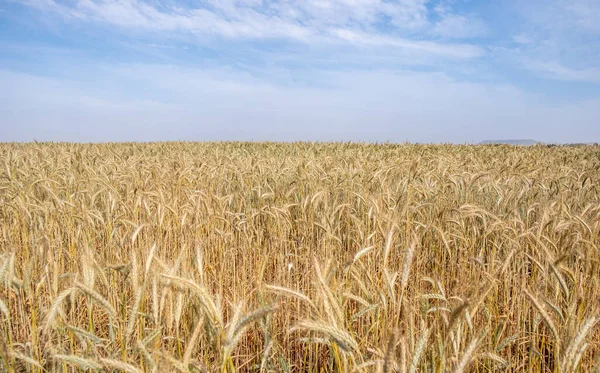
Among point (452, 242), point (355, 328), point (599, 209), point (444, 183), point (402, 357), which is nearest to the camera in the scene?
point (402, 357)

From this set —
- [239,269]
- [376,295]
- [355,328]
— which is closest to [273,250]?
[239,269]

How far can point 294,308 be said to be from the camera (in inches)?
95.6

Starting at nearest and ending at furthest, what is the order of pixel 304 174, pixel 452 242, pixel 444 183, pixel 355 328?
pixel 355 328
pixel 452 242
pixel 444 183
pixel 304 174

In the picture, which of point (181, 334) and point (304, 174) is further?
point (304, 174)

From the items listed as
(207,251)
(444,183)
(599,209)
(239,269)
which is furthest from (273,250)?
(599,209)

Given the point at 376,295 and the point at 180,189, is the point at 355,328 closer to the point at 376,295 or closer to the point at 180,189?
the point at 376,295

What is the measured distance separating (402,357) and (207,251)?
2.39m

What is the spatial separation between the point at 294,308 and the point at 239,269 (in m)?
0.74

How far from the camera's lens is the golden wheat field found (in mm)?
1195

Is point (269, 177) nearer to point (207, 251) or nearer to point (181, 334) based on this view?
point (207, 251)

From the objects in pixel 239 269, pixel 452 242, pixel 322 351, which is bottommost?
pixel 322 351

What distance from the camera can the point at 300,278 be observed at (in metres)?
3.16

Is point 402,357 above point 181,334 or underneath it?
above

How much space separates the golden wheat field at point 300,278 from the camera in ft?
3.92
